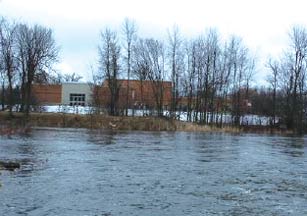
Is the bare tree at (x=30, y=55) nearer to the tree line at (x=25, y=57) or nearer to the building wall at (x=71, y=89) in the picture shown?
the tree line at (x=25, y=57)

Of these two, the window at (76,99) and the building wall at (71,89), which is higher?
the building wall at (71,89)

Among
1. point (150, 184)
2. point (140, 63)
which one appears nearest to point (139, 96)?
point (140, 63)

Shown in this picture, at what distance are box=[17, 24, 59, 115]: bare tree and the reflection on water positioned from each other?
4556cm

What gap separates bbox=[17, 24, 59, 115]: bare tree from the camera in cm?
7619

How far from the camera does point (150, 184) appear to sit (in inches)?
782

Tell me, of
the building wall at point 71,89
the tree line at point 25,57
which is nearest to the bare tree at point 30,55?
the tree line at point 25,57

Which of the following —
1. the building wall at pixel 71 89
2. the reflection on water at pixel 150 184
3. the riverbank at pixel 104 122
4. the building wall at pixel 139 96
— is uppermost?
the building wall at pixel 71 89

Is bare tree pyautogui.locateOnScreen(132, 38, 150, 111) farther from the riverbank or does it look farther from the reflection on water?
the reflection on water

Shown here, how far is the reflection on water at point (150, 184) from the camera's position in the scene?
1553 centimetres

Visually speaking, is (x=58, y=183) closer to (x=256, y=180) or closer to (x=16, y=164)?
(x=16, y=164)

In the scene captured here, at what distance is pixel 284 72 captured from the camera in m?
88.1

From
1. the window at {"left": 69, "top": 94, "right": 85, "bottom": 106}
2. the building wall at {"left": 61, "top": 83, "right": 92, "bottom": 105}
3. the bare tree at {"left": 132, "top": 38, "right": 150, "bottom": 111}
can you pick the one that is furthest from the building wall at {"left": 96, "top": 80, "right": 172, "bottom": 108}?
the window at {"left": 69, "top": 94, "right": 85, "bottom": 106}

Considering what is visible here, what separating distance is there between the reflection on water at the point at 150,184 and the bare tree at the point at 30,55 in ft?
149

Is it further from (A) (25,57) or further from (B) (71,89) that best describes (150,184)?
(B) (71,89)
